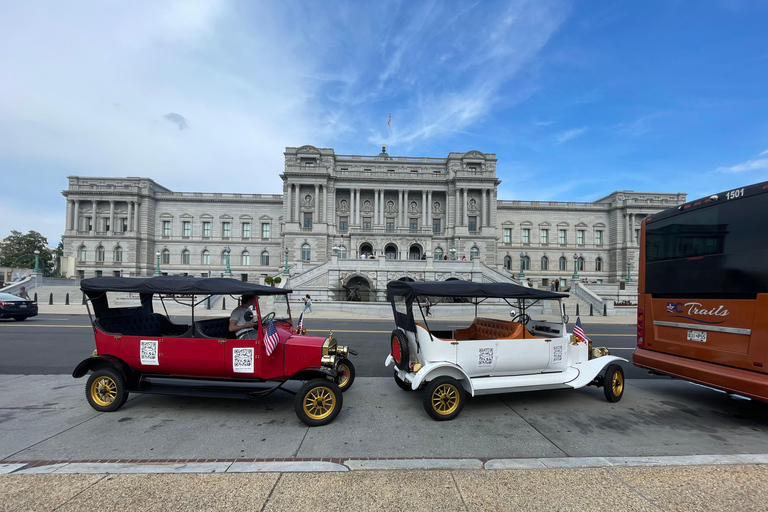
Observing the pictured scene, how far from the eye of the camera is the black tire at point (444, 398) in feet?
18.1

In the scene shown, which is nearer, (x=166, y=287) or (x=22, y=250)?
(x=166, y=287)

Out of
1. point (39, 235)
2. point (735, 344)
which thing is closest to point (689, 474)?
point (735, 344)

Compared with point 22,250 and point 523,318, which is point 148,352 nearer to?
point 523,318

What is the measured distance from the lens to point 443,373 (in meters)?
5.75

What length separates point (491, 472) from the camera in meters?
3.96

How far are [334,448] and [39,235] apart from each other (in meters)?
89.7

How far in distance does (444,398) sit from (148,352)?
186 inches

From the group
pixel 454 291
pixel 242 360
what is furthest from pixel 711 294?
pixel 242 360

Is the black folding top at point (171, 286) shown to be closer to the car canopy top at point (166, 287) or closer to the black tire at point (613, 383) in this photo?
the car canopy top at point (166, 287)

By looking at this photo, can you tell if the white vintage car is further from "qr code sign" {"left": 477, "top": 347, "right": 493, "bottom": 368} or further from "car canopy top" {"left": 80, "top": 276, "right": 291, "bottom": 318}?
"car canopy top" {"left": 80, "top": 276, "right": 291, "bottom": 318}

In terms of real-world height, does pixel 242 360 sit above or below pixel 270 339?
below

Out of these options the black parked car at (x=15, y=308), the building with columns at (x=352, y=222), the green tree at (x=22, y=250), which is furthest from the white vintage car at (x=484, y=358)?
the green tree at (x=22, y=250)

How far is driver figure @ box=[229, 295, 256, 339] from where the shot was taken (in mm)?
5938

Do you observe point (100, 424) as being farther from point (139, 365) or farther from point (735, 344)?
point (735, 344)
